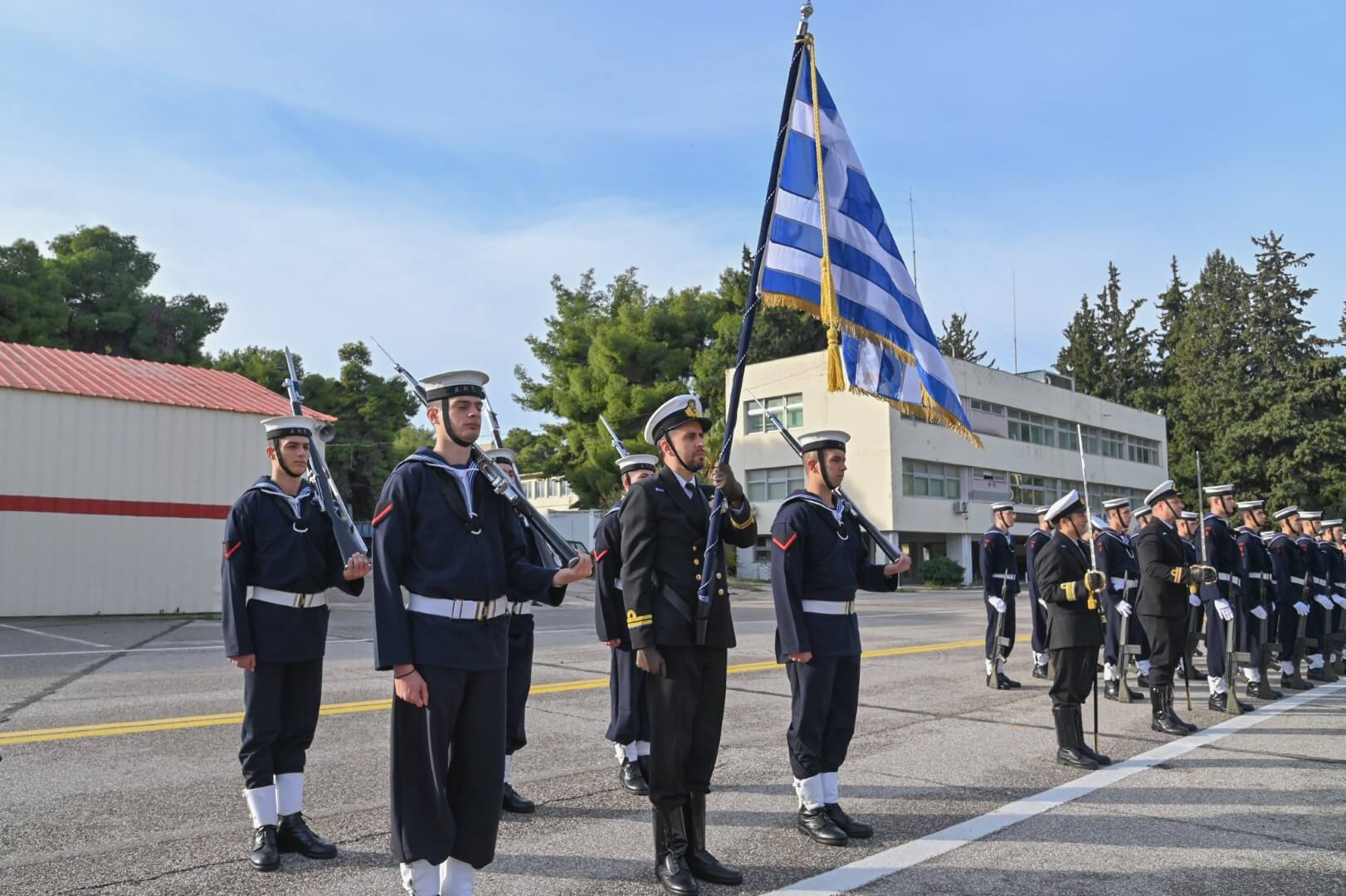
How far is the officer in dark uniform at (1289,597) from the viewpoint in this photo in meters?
→ 11.8

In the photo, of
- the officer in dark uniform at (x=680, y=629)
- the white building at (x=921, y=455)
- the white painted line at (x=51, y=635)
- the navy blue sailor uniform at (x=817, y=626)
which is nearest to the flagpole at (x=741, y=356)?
the officer in dark uniform at (x=680, y=629)

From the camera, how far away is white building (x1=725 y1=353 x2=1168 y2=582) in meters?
43.7

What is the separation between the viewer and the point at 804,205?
5.96 m

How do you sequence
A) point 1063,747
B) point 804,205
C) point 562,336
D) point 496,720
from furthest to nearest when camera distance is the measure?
point 562,336 < point 1063,747 < point 804,205 < point 496,720

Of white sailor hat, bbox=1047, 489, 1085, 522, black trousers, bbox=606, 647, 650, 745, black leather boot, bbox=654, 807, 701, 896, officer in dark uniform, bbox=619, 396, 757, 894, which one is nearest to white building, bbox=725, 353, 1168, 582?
white sailor hat, bbox=1047, 489, 1085, 522

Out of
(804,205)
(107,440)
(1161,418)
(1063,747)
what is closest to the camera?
(804,205)

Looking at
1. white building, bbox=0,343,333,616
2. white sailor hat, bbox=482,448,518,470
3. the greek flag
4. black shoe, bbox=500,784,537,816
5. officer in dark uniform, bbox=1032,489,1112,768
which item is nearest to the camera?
black shoe, bbox=500,784,537,816

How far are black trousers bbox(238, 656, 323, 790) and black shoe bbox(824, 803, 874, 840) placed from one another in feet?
8.99

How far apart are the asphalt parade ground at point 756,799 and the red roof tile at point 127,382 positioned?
432 inches

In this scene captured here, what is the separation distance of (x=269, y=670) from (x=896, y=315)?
4263 mm

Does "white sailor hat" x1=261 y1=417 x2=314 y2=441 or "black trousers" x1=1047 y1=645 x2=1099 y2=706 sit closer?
"white sailor hat" x1=261 y1=417 x2=314 y2=441

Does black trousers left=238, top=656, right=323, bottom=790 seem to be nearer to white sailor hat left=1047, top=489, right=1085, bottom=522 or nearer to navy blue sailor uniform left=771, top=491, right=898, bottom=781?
navy blue sailor uniform left=771, top=491, right=898, bottom=781

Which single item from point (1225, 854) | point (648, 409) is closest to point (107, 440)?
point (1225, 854)

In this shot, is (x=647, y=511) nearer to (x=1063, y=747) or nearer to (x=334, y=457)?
(x=1063, y=747)
